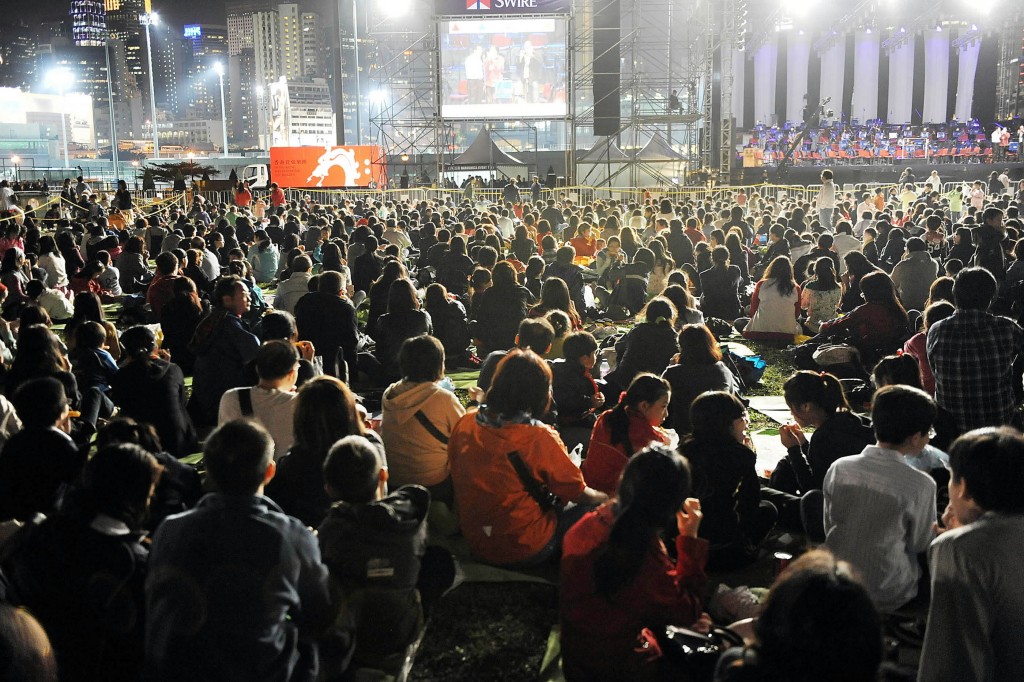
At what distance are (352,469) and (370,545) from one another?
1.07 feet

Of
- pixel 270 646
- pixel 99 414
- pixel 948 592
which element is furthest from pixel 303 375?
pixel 948 592

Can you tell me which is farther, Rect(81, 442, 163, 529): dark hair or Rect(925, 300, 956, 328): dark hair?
Rect(925, 300, 956, 328): dark hair

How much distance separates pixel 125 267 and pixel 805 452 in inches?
471

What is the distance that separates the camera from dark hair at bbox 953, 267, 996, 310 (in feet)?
18.4

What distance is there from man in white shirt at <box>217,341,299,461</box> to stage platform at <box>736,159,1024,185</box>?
110 ft

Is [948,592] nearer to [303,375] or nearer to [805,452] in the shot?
[805,452]

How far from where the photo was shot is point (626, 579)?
3.07 meters

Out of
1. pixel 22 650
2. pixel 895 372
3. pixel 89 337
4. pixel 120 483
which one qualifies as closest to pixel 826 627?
pixel 22 650

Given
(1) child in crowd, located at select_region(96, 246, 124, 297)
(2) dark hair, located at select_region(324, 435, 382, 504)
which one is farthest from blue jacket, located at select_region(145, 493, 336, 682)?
(1) child in crowd, located at select_region(96, 246, 124, 297)

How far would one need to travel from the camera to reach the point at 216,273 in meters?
12.7

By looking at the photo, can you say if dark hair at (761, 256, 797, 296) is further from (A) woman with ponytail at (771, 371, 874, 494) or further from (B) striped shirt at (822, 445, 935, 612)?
(B) striped shirt at (822, 445, 935, 612)

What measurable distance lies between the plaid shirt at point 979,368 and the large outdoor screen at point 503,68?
89.0 feet

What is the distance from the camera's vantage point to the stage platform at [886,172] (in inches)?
1463

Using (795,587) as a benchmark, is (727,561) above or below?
below
